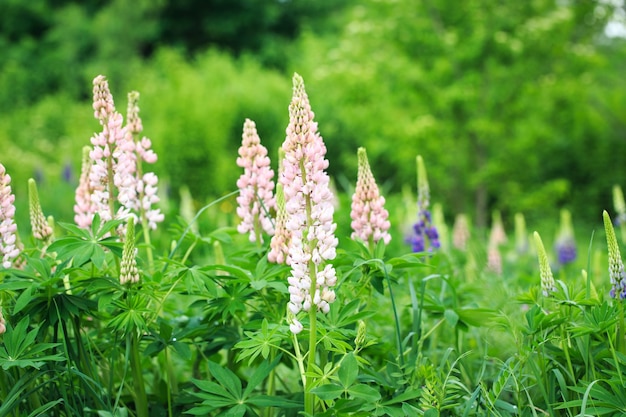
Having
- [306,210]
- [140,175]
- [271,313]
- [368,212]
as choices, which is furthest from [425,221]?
[306,210]

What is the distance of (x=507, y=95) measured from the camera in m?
11.7

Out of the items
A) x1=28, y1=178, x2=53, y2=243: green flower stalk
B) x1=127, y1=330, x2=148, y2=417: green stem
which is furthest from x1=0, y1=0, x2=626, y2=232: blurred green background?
x1=127, y1=330, x2=148, y2=417: green stem

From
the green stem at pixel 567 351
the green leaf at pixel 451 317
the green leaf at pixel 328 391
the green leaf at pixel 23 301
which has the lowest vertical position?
the green stem at pixel 567 351

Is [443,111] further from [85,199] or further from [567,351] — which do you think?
[567,351]

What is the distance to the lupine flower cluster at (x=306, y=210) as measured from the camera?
2043 millimetres

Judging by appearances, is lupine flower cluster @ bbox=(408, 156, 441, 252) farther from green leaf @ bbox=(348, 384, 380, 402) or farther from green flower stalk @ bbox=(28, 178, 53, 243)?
green flower stalk @ bbox=(28, 178, 53, 243)

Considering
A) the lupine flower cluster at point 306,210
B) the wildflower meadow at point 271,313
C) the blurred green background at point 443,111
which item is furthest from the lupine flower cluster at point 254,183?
the blurred green background at point 443,111

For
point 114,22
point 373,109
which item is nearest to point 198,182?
point 373,109

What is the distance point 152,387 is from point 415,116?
32.5 ft

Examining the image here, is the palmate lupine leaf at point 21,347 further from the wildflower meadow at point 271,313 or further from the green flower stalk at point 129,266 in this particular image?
the green flower stalk at point 129,266

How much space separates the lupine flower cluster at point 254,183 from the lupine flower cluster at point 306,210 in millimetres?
519

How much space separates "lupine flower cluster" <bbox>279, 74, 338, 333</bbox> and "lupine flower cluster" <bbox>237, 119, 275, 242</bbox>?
0.52 metres

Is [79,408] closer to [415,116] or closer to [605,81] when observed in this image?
[415,116]

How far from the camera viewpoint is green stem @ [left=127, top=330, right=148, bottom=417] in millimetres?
2365
